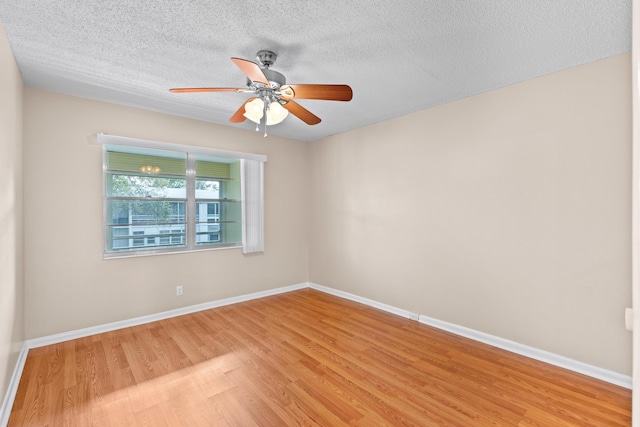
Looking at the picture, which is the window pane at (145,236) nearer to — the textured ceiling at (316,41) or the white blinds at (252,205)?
the white blinds at (252,205)

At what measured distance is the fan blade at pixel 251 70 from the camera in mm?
1703

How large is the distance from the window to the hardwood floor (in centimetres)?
109

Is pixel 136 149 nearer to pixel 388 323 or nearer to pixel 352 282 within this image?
pixel 352 282

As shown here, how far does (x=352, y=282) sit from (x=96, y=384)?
3.01 meters

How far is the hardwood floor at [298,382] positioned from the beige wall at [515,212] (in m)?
0.37

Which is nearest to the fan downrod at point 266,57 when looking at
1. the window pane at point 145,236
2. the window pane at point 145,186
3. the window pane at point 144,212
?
the window pane at point 145,186

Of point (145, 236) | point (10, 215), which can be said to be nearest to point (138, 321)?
point (145, 236)

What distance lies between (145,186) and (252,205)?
1367 millimetres

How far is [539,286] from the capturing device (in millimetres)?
2553

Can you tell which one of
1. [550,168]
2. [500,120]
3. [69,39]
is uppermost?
[69,39]

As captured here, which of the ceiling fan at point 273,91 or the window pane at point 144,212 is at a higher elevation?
the ceiling fan at point 273,91

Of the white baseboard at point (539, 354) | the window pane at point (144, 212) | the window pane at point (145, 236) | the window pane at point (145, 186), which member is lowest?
the white baseboard at point (539, 354)

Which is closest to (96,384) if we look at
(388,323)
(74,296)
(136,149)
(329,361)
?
(74,296)

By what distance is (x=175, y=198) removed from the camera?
368 cm
